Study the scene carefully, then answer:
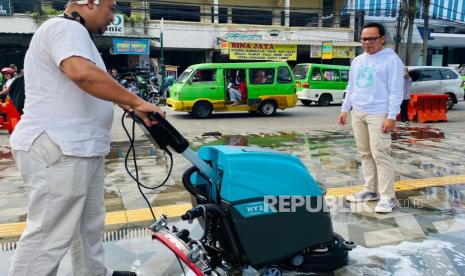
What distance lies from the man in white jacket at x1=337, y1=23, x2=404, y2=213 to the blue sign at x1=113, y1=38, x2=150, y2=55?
792 inches

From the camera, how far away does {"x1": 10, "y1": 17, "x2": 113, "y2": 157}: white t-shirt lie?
199cm

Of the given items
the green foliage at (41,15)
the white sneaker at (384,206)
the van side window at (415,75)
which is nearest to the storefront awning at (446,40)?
the van side window at (415,75)

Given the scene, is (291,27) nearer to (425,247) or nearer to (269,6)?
(269,6)

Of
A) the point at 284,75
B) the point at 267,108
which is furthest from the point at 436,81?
the point at 267,108

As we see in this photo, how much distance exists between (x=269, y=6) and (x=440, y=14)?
12238 mm

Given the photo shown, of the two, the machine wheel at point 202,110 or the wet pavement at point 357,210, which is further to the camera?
the machine wheel at point 202,110

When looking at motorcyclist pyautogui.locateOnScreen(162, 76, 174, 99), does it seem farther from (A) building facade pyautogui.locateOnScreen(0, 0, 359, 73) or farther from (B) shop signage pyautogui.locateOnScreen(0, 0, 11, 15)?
(B) shop signage pyautogui.locateOnScreen(0, 0, 11, 15)

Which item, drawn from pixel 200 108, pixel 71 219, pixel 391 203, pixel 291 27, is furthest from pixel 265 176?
pixel 291 27

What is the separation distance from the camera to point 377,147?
4.12 metres

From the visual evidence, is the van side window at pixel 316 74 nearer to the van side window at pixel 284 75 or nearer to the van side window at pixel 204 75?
the van side window at pixel 284 75

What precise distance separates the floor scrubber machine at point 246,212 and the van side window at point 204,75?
10924 millimetres

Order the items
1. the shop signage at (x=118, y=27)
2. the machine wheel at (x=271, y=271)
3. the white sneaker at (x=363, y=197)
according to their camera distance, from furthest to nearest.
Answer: the shop signage at (x=118, y=27)
the white sneaker at (x=363, y=197)
the machine wheel at (x=271, y=271)

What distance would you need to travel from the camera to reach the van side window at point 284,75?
47.1 ft

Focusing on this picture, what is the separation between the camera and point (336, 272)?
2.98 meters
